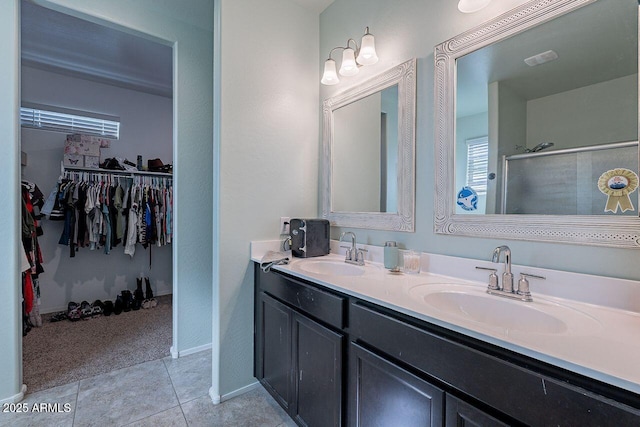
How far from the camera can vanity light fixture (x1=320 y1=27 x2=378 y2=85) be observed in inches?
66.9

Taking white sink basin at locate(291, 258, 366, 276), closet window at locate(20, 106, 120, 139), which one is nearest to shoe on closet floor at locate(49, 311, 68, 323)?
closet window at locate(20, 106, 120, 139)

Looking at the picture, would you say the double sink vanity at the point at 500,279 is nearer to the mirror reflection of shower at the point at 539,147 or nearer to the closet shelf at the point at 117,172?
the mirror reflection of shower at the point at 539,147

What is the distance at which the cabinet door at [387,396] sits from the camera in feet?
2.94

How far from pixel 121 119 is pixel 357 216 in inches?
136

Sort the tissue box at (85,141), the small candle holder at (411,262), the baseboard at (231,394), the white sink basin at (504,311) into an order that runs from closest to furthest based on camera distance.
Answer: the white sink basin at (504,311) < the small candle holder at (411,262) < the baseboard at (231,394) < the tissue box at (85,141)

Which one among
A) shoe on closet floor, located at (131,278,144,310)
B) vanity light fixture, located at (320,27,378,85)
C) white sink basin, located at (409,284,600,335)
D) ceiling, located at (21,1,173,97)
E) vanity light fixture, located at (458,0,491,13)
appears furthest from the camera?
shoe on closet floor, located at (131,278,144,310)

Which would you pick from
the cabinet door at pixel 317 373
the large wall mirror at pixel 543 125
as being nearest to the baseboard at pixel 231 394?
the cabinet door at pixel 317 373

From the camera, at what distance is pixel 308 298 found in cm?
141

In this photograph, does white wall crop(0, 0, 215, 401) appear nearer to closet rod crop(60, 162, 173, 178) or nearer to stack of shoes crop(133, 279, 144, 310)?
stack of shoes crop(133, 279, 144, 310)

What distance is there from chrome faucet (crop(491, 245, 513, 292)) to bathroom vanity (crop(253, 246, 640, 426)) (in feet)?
0.24

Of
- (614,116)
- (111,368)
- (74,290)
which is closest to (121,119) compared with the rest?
(74,290)

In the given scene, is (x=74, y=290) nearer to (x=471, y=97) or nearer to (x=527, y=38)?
(x=471, y=97)

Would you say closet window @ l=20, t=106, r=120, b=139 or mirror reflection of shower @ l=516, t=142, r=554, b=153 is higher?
closet window @ l=20, t=106, r=120, b=139

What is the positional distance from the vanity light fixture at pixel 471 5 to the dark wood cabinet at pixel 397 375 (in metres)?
1.33
